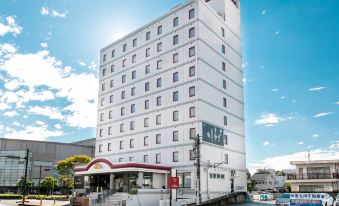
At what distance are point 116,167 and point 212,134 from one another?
13.7m

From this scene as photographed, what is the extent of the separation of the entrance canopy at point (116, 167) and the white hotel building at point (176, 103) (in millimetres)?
121

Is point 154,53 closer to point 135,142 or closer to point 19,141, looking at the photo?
point 135,142

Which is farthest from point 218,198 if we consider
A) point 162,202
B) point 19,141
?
point 19,141

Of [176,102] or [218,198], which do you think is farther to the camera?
[176,102]

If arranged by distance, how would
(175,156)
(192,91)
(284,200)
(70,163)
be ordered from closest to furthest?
(284,200) < (192,91) < (175,156) < (70,163)

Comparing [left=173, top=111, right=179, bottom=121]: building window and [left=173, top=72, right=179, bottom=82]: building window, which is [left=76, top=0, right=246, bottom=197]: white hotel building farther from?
[left=173, top=72, right=179, bottom=82]: building window

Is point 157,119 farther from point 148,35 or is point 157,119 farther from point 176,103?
point 148,35

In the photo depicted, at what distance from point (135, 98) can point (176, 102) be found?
907 centimetres

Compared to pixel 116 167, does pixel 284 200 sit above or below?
below

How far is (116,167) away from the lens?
4581 centimetres

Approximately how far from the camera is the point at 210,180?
4759cm

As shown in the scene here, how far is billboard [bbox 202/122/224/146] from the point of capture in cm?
4762

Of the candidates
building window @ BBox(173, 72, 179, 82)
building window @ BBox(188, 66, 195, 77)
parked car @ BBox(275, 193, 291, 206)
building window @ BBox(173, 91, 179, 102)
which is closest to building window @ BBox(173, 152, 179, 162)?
building window @ BBox(173, 91, 179, 102)

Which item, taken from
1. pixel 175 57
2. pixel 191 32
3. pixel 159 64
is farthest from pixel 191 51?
pixel 159 64
